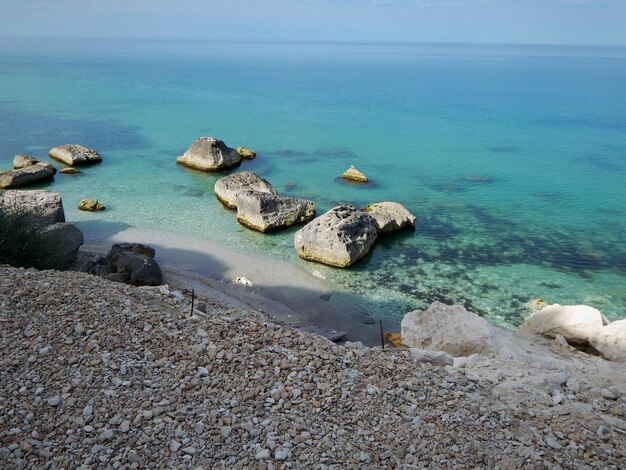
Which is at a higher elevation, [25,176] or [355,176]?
[355,176]

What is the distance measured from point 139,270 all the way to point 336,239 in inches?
279

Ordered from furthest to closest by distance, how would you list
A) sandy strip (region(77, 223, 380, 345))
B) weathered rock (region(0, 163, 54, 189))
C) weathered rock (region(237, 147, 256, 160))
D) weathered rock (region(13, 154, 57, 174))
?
1. weathered rock (region(237, 147, 256, 160))
2. weathered rock (region(13, 154, 57, 174))
3. weathered rock (region(0, 163, 54, 189))
4. sandy strip (region(77, 223, 380, 345))

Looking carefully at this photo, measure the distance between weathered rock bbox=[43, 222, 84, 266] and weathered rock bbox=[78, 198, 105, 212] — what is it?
712 cm

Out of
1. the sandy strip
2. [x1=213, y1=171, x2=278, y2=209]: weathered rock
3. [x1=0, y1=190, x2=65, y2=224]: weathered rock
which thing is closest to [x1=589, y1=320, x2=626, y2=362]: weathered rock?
the sandy strip

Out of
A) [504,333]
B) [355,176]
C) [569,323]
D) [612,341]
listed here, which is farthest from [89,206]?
[612,341]

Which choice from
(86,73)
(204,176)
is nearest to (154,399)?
(204,176)

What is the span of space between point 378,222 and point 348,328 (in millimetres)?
7332

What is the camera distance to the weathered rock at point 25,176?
26.8 m

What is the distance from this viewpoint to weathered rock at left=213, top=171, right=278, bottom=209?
25484mm

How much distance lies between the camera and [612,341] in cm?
1290

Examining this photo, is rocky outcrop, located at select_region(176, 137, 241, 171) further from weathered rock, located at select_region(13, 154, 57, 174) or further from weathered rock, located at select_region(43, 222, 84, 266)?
weathered rock, located at select_region(43, 222, 84, 266)

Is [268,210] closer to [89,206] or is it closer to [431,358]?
[89,206]

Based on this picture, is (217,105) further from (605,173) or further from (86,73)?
(86,73)

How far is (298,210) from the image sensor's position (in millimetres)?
23531
